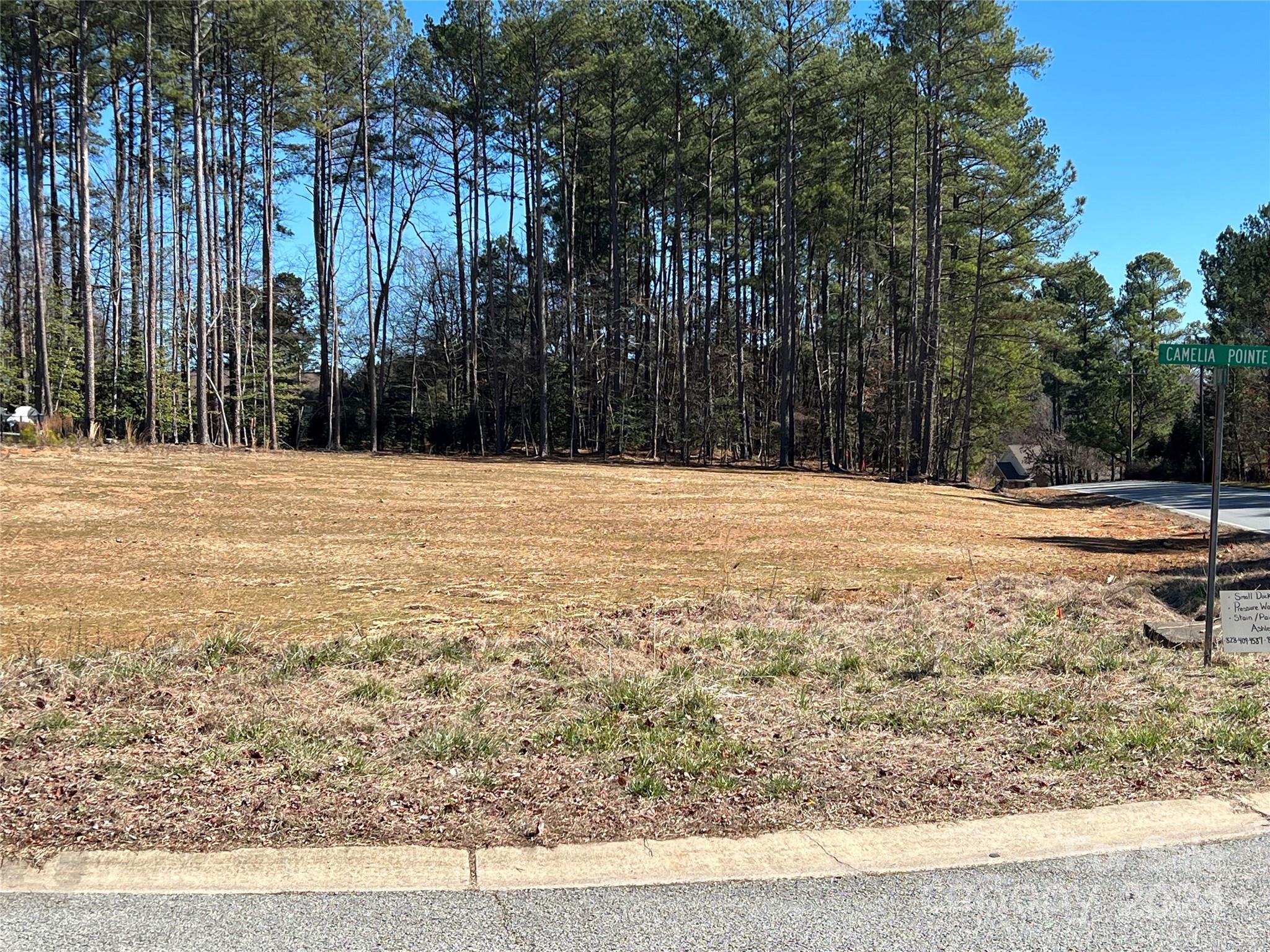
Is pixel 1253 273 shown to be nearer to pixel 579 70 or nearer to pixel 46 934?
pixel 579 70

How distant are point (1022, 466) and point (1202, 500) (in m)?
42.0

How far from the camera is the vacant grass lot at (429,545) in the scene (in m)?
8.09

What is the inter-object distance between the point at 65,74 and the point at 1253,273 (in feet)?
154

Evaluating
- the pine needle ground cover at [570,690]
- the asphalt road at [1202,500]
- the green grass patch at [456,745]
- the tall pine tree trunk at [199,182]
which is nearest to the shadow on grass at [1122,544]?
the asphalt road at [1202,500]

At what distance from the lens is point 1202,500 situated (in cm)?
2756

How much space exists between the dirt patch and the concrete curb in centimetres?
10

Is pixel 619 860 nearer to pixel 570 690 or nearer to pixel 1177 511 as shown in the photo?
pixel 570 690

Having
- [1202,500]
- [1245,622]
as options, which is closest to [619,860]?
[1245,622]

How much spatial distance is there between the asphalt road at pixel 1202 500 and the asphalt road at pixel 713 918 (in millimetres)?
13736

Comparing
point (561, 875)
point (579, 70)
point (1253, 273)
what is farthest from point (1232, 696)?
point (1253, 273)

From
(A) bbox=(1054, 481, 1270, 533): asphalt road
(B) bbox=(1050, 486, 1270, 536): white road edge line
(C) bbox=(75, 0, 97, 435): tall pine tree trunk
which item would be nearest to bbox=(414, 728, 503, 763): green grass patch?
(B) bbox=(1050, 486, 1270, 536): white road edge line

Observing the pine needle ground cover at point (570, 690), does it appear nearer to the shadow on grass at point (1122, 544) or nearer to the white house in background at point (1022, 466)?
the shadow on grass at point (1122, 544)

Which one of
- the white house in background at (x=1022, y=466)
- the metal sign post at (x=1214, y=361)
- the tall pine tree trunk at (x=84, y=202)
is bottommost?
the white house in background at (x=1022, y=466)

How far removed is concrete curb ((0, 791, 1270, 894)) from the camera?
10.9 ft
